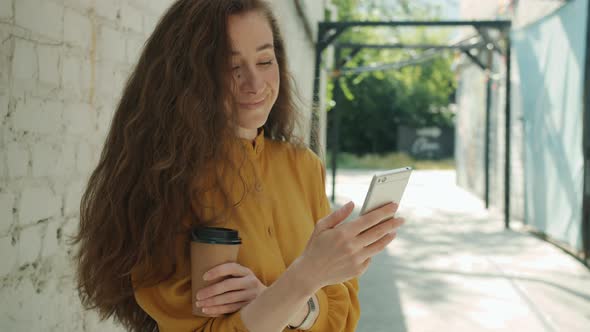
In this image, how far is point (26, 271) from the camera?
1697mm

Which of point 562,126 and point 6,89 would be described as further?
point 562,126

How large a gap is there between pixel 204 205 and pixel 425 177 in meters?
15.6

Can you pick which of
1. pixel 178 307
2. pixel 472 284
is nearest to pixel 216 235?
pixel 178 307

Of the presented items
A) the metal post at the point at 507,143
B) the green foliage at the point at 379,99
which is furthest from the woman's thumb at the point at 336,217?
the green foliage at the point at 379,99

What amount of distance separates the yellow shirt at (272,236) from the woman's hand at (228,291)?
0.09ft

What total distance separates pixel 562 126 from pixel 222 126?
6053mm

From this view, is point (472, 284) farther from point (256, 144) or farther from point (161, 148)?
point (161, 148)

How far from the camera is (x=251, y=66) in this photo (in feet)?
4.29

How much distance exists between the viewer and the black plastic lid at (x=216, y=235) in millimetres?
1165

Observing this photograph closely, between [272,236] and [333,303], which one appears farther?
[333,303]

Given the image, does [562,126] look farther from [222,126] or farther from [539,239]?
[222,126]

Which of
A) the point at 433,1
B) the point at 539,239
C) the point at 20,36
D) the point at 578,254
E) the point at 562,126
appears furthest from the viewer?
the point at 433,1

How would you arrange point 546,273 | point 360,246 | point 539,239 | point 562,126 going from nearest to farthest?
1. point 360,246
2. point 546,273
3. point 562,126
4. point 539,239

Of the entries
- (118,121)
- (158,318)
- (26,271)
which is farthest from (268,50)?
(26,271)
